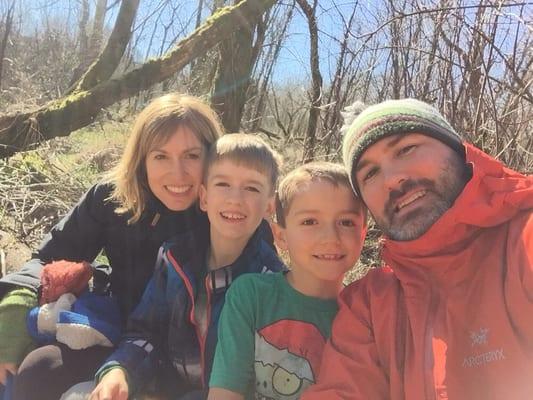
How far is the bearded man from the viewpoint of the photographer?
4.68 ft

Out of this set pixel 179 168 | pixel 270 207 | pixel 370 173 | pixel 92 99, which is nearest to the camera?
pixel 370 173

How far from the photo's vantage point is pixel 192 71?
22.0ft

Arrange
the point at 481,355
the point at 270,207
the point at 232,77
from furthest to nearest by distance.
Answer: the point at 232,77
the point at 270,207
the point at 481,355

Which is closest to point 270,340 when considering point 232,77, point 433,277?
point 433,277

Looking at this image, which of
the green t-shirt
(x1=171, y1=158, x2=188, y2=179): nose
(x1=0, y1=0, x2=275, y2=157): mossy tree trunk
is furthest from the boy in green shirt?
(x1=0, y1=0, x2=275, y2=157): mossy tree trunk

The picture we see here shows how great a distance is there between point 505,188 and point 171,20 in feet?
21.0

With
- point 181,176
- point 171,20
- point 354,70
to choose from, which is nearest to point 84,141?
point 171,20

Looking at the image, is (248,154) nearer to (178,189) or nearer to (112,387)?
(178,189)

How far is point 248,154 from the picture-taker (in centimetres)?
211

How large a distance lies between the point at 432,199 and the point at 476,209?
0.14 metres

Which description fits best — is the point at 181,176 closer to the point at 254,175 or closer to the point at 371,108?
the point at 254,175

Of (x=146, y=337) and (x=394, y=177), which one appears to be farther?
(x=146, y=337)

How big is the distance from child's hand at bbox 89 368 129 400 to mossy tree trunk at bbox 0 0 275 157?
10.8 ft

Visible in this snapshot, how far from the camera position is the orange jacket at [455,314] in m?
1.41
